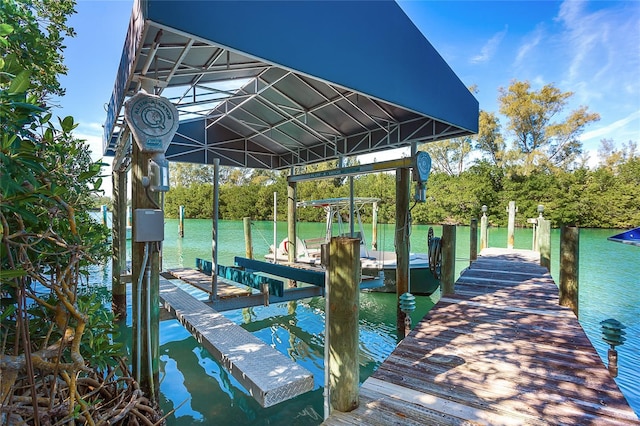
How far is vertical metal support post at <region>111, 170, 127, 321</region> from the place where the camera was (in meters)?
6.13

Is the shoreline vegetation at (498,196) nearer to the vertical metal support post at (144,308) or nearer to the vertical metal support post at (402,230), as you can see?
the vertical metal support post at (402,230)

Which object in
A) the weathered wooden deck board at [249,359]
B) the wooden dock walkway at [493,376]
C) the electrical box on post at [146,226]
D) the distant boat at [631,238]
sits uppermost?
the electrical box on post at [146,226]

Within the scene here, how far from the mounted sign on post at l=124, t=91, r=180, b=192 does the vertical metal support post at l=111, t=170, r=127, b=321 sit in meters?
4.18

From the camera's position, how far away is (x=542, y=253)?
27.4ft

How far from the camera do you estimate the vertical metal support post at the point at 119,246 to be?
6.13m

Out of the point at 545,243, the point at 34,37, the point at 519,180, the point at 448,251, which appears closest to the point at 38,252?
the point at 34,37

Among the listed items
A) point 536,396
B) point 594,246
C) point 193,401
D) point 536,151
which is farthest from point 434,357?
point 536,151

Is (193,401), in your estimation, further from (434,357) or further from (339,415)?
(434,357)

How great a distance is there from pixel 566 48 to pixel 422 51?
96.8 feet

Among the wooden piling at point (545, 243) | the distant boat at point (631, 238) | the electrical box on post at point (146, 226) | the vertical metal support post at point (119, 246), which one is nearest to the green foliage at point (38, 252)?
the electrical box on post at point (146, 226)

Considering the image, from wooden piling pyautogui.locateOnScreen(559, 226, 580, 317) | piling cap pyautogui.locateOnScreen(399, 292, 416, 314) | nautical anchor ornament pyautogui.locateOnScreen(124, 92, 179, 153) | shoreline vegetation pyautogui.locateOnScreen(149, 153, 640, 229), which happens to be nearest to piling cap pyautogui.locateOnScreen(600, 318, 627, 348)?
wooden piling pyautogui.locateOnScreen(559, 226, 580, 317)

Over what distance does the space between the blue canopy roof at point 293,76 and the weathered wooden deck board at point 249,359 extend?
2646 millimetres

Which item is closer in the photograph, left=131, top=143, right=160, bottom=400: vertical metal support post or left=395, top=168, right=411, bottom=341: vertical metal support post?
left=131, top=143, right=160, bottom=400: vertical metal support post

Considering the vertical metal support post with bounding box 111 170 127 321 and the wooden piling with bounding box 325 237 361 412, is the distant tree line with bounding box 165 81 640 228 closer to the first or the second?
the vertical metal support post with bounding box 111 170 127 321
